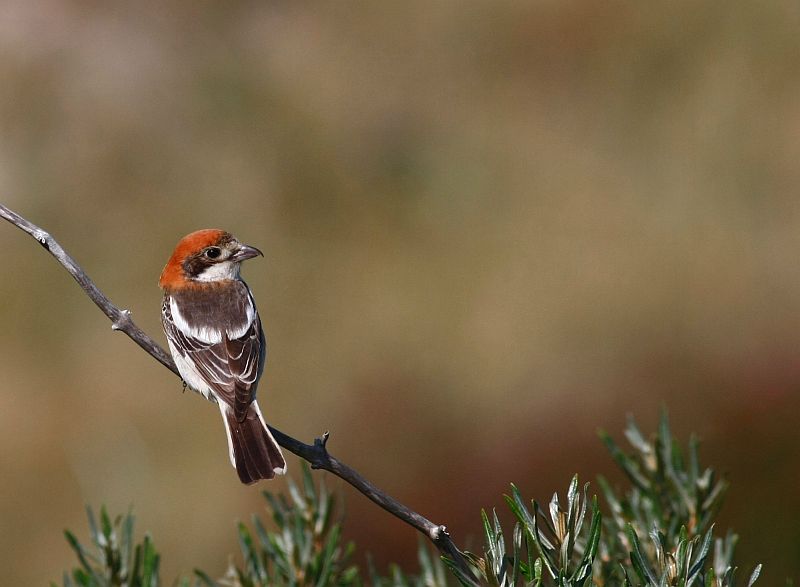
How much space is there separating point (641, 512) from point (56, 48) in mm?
10101

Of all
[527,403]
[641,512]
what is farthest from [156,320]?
[641,512]

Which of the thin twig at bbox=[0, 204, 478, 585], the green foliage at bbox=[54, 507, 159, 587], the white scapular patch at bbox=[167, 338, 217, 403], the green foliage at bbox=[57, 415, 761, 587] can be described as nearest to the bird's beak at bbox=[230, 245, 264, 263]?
the white scapular patch at bbox=[167, 338, 217, 403]

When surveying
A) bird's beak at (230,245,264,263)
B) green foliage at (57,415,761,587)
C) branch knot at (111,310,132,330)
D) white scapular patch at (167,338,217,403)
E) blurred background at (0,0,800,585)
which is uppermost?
blurred background at (0,0,800,585)

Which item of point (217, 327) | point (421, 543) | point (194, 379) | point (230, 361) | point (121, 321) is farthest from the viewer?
point (217, 327)

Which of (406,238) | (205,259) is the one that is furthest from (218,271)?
(406,238)

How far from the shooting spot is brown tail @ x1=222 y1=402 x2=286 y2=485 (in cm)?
362

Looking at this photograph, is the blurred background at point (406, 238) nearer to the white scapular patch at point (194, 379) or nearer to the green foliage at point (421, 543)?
the white scapular patch at point (194, 379)

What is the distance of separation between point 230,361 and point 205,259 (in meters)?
0.75

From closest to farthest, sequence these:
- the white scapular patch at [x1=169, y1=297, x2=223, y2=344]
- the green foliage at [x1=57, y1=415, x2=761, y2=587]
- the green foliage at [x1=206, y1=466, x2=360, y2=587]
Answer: the green foliage at [x1=57, y1=415, x2=761, y2=587], the green foliage at [x1=206, y1=466, x2=360, y2=587], the white scapular patch at [x1=169, y1=297, x2=223, y2=344]

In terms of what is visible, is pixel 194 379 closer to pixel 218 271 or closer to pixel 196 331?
pixel 196 331

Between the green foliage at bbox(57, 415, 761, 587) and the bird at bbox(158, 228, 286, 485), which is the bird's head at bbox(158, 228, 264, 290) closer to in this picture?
the bird at bbox(158, 228, 286, 485)

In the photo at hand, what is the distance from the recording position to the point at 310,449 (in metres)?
2.58

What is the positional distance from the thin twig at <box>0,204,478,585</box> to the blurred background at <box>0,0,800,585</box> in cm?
352

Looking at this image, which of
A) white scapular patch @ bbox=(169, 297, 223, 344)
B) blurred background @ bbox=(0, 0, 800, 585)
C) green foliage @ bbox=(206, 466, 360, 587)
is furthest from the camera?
blurred background @ bbox=(0, 0, 800, 585)
